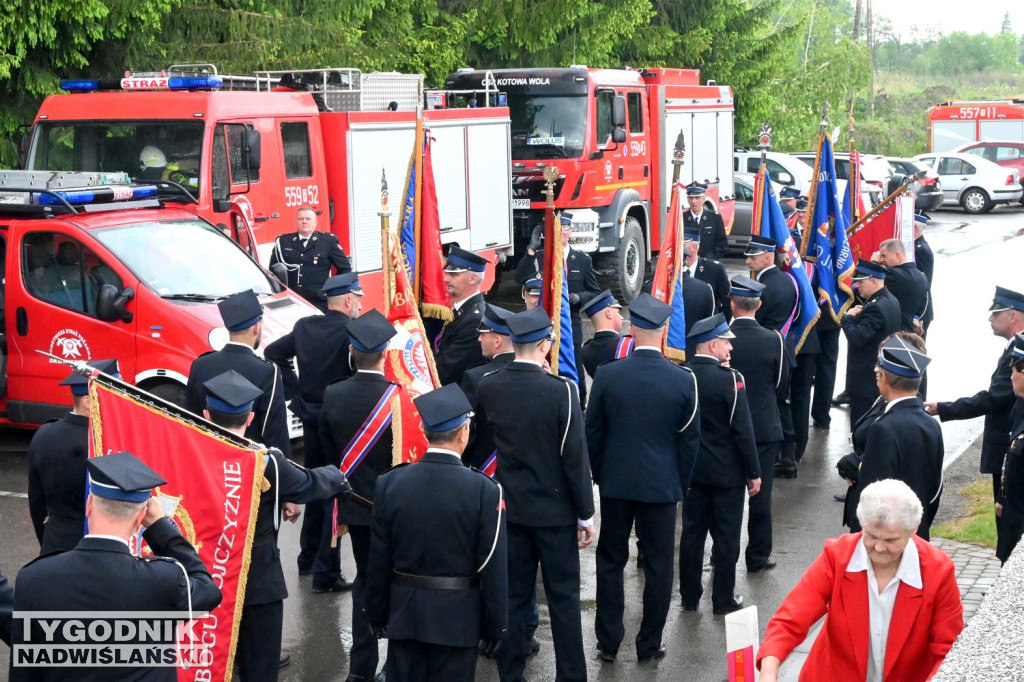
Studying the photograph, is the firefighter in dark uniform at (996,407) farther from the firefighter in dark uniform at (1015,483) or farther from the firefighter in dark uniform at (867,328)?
the firefighter in dark uniform at (867,328)

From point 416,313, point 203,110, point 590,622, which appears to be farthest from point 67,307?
point 590,622

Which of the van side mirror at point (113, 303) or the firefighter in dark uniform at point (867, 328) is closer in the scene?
the van side mirror at point (113, 303)

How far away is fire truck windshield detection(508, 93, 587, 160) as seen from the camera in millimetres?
18047

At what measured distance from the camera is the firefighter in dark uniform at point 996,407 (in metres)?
7.43

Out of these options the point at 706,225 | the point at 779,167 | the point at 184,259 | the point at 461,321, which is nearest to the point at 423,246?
the point at 461,321

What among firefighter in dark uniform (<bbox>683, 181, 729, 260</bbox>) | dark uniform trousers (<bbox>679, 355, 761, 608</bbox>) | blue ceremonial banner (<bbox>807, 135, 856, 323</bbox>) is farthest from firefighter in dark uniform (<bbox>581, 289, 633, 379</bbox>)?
firefighter in dark uniform (<bbox>683, 181, 729, 260</bbox>)

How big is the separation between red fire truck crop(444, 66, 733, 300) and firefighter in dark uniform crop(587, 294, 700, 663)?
10.6 meters

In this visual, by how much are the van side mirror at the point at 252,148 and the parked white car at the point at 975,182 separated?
25420 mm

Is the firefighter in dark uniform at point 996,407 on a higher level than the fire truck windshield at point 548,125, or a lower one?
lower

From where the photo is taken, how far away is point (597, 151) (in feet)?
59.6

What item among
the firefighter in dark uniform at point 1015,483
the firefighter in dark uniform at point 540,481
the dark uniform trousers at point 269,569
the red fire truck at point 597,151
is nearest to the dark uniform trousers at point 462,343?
the firefighter in dark uniform at point 540,481

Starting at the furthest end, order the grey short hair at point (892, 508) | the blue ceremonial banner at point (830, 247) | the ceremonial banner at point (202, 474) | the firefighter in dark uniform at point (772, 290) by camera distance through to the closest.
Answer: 1. the blue ceremonial banner at point (830, 247)
2. the firefighter in dark uniform at point (772, 290)
3. the ceremonial banner at point (202, 474)
4. the grey short hair at point (892, 508)

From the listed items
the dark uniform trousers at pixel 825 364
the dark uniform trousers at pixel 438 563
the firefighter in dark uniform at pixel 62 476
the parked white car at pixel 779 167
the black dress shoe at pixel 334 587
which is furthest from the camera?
the parked white car at pixel 779 167

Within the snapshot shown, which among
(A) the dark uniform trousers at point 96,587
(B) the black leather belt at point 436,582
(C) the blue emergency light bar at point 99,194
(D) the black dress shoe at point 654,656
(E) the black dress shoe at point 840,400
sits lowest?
(D) the black dress shoe at point 654,656
